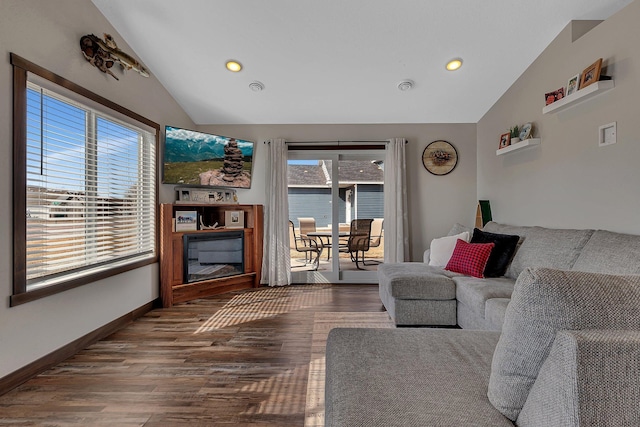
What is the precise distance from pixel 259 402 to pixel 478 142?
162 inches

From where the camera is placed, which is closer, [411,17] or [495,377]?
[495,377]

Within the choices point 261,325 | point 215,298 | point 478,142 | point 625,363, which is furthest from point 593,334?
point 478,142

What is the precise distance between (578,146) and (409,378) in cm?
253

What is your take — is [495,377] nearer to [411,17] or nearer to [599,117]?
[599,117]

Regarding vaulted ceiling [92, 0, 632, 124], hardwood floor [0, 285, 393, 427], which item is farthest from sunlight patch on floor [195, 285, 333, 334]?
vaulted ceiling [92, 0, 632, 124]

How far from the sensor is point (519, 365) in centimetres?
74

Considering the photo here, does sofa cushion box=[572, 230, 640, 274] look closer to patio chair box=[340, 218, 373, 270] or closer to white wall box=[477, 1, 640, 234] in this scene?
white wall box=[477, 1, 640, 234]

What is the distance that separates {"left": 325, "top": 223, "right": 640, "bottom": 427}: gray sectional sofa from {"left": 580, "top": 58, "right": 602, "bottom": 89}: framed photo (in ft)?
6.58

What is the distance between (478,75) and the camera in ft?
10.4

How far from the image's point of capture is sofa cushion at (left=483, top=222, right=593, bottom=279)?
6.87ft

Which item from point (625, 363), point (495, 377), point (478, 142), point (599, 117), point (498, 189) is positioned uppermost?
point (478, 142)

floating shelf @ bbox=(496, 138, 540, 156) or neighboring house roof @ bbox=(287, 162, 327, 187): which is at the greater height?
floating shelf @ bbox=(496, 138, 540, 156)

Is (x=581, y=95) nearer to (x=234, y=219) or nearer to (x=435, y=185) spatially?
(x=435, y=185)

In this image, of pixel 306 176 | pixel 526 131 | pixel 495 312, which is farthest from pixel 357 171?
pixel 495 312
